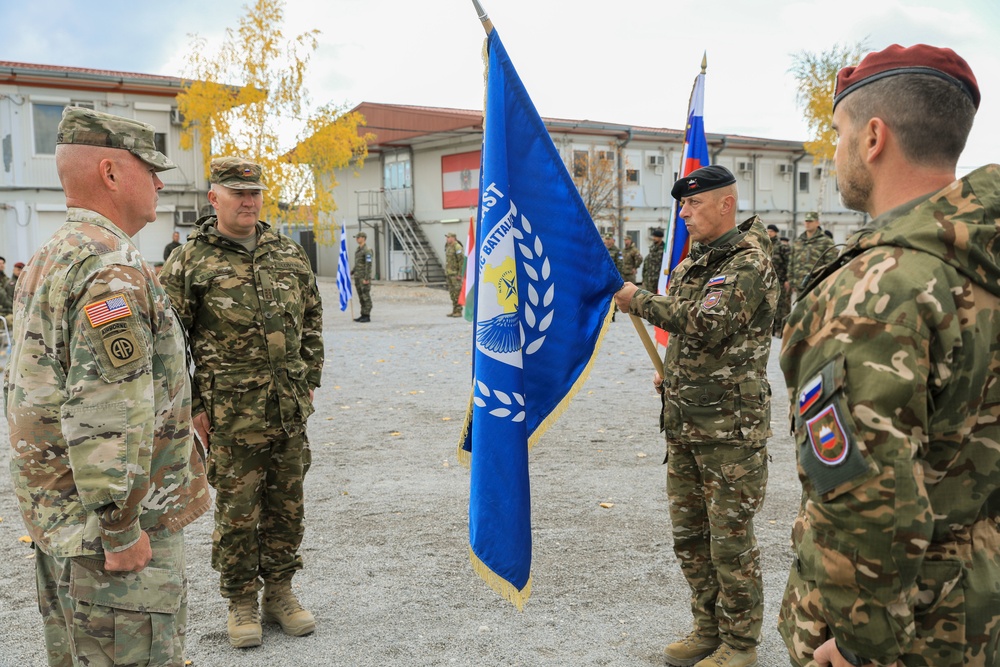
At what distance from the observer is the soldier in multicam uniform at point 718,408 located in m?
3.62

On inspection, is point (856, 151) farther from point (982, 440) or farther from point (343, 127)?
point (343, 127)

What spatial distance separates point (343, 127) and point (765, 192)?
22.7 meters

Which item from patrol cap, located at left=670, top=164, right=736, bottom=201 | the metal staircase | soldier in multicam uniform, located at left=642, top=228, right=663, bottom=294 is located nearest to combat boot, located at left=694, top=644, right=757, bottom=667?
patrol cap, located at left=670, top=164, right=736, bottom=201

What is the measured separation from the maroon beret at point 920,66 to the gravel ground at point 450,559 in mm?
2885

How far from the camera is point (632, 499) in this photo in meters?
6.12

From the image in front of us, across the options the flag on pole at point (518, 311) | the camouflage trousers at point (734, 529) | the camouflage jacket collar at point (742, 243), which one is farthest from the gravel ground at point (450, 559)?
the camouflage jacket collar at point (742, 243)

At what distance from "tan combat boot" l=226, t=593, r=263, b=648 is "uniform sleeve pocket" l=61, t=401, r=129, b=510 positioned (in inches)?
71.3

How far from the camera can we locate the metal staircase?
112 ft

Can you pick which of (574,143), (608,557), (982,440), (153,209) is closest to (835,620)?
(982,440)

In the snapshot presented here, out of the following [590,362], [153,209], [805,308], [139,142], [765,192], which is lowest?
[590,362]

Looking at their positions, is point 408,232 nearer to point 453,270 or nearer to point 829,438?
point 453,270

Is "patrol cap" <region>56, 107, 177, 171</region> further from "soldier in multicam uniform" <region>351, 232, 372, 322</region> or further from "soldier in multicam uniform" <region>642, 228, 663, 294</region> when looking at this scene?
"soldier in multicam uniform" <region>642, 228, 663, 294</region>

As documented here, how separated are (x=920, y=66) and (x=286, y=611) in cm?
376

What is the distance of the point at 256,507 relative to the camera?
13.7ft
